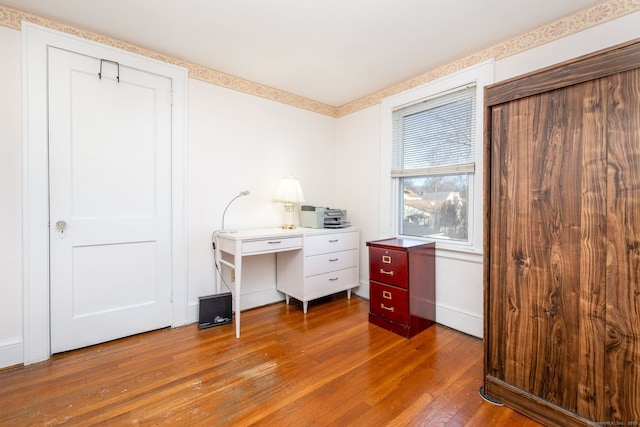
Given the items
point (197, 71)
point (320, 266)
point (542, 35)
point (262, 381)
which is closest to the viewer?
point (262, 381)

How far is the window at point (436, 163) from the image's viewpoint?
248 cm

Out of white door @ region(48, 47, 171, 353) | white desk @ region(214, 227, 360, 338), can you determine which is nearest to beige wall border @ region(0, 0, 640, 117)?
white door @ region(48, 47, 171, 353)

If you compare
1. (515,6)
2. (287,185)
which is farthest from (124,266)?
(515,6)

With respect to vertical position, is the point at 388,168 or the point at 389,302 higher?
the point at 388,168

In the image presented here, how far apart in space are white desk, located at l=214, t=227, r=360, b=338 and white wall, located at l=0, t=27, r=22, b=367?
1341 mm

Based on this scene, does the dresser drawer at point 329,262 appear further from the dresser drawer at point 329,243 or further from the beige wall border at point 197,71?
the beige wall border at point 197,71

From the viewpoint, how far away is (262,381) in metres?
1.75

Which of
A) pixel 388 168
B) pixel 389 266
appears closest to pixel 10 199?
pixel 389 266

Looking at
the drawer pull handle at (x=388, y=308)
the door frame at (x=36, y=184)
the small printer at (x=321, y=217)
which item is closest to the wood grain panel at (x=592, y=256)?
the drawer pull handle at (x=388, y=308)

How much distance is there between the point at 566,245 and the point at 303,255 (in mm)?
1980

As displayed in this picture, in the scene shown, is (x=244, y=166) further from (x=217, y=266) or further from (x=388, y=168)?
(x=388, y=168)

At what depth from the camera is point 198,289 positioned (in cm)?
265

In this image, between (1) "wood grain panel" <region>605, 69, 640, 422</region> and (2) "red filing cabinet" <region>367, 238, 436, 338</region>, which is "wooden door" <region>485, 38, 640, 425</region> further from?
(2) "red filing cabinet" <region>367, 238, 436, 338</region>

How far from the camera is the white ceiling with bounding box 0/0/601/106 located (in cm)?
181
